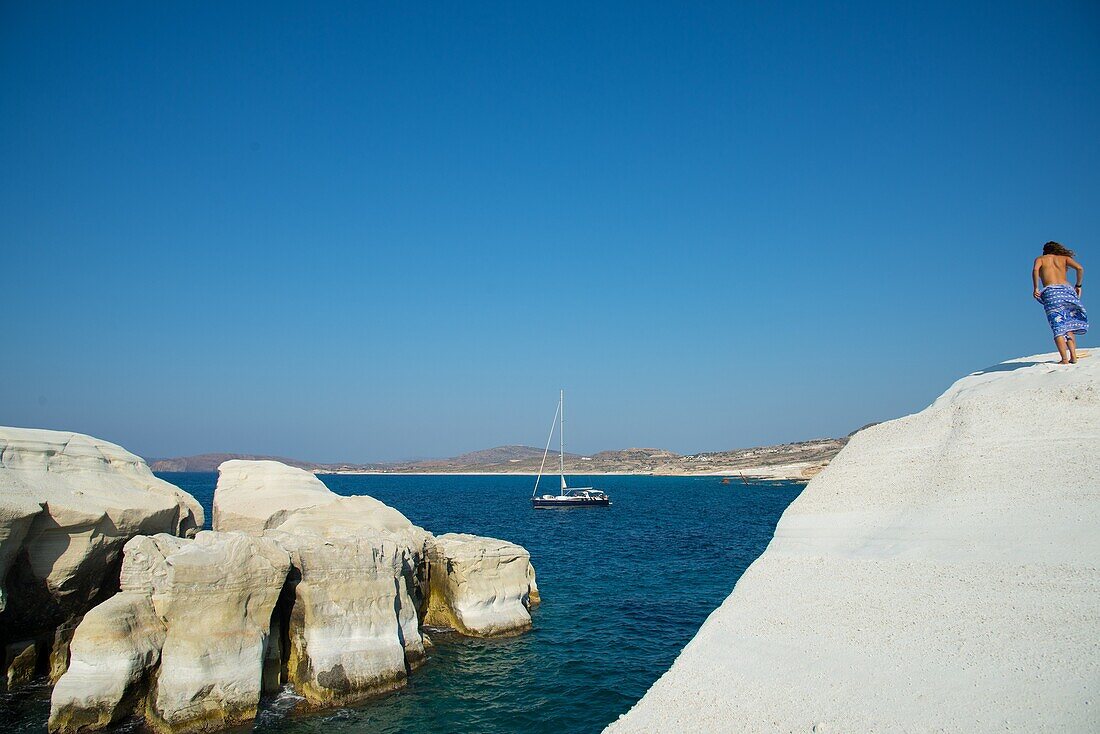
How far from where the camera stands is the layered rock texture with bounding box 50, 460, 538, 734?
15.0 meters

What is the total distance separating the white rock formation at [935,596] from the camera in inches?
216

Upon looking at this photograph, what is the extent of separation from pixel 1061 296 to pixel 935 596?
5489mm

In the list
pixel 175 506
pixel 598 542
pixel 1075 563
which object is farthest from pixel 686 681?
pixel 598 542

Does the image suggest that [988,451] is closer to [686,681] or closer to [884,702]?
[884,702]

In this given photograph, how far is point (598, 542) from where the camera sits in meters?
48.4

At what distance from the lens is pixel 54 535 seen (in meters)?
17.4

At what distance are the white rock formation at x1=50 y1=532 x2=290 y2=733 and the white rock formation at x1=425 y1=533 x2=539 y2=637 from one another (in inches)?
Answer: 332

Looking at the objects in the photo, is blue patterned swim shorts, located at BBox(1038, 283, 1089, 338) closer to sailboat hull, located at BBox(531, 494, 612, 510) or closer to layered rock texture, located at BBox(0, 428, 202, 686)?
layered rock texture, located at BBox(0, 428, 202, 686)

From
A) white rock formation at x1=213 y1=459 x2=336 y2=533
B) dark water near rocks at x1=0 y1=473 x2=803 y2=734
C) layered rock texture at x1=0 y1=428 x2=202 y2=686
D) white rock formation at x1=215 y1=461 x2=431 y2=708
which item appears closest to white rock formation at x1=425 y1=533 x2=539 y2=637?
dark water near rocks at x1=0 y1=473 x2=803 y2=734

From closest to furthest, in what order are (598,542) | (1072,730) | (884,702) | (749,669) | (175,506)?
(1072,730), (884,702), (749,669), (175,506), (598,542)

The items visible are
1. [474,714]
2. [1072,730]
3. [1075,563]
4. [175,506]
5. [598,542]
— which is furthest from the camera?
[598,542]

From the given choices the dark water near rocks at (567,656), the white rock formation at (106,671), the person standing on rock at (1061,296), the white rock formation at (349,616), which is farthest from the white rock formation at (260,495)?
the person standing on rock at (1061,296)

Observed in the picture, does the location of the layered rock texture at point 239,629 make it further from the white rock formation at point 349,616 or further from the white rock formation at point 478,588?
the white rock formation at point 478,588

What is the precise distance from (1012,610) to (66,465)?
2271 cm
